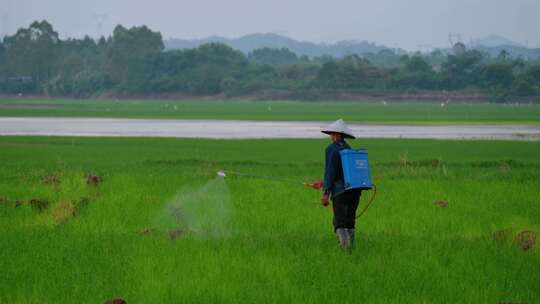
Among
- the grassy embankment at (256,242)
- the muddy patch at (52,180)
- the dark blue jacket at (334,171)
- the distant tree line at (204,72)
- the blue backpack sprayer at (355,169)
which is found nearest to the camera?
the grassy embankment at (256,242)

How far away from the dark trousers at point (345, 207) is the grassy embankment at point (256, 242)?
39 cm

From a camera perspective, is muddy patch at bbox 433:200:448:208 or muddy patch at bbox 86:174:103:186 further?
muddy patch at bbox 86:174:103:186

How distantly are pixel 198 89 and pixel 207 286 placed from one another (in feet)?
435

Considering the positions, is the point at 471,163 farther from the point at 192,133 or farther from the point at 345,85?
the point at 345,85

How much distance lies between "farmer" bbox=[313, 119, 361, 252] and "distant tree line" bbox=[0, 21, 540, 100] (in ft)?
368

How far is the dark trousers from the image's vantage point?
1109cm

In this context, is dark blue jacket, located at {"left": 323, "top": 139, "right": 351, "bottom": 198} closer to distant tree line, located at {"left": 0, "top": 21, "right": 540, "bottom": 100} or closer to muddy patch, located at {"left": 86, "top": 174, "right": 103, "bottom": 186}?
muddy patch, located at {"left": 86, "top": 174, "right": 103, "bottom": 186}

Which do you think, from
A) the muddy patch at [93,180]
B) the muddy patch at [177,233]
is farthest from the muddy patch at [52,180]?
the muddy patch at [177,233]

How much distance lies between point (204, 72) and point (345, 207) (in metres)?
131

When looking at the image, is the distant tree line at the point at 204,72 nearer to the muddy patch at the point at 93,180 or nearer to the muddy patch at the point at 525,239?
the muddy patch at the point at 93,180

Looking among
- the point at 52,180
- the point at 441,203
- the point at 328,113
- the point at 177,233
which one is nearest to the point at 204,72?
the point at 328,113

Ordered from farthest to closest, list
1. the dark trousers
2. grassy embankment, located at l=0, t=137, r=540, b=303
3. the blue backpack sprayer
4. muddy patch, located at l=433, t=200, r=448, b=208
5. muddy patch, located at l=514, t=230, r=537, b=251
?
muddy patch, located at l=433, t=200, r=448, b=208
muddy patch, located at l=514, t=230, r=537, b=251
the dark trousers
the blue backpack sprayer
grassy embankment, located at l=0, t=137, r=540, b=303

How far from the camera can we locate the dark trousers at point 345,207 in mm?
11086

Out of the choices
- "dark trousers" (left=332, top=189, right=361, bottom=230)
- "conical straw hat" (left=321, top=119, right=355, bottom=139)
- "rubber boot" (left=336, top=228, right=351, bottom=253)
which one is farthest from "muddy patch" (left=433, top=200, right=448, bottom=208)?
"conical straw hat" (left=321, top=119, right=355, bottom=139)
